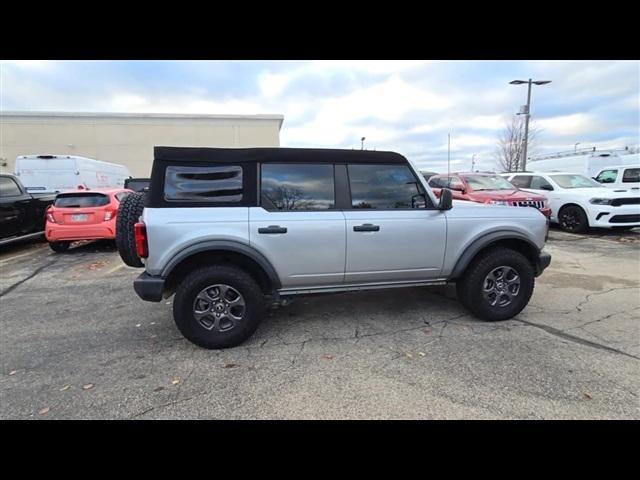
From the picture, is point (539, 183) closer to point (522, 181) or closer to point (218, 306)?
point (522, 181)

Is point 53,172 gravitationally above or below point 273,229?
above

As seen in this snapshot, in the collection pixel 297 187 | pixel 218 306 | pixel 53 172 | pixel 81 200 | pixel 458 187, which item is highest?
pixel 53 172

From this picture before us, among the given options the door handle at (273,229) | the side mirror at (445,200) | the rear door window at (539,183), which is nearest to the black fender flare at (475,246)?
the side mirror at (445,200)

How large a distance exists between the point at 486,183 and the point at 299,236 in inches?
306

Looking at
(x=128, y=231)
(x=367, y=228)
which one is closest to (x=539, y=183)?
(x=367, y=228)

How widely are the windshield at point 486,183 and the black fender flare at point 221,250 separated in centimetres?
748

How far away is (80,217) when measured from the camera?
7285 millimetres

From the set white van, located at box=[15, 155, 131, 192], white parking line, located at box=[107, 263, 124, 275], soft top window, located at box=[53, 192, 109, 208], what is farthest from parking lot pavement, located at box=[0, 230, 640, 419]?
white van, located at box=[15, 155, 131, 192]

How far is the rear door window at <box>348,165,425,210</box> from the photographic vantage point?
11.6 feet

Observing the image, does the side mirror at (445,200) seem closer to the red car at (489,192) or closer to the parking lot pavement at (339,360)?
the parking lot pavement at (339,360)

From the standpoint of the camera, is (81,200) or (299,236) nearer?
(299,236)

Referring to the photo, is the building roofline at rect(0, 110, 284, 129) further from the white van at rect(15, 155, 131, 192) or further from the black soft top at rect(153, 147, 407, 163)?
the black soft top at rect(153, 147, 407, 163)

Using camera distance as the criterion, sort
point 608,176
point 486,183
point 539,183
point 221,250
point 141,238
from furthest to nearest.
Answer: point 608,176 < point 539,183 < point 486,183 < point 221,250 < point 141,238

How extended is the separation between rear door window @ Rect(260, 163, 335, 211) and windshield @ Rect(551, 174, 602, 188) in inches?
369
